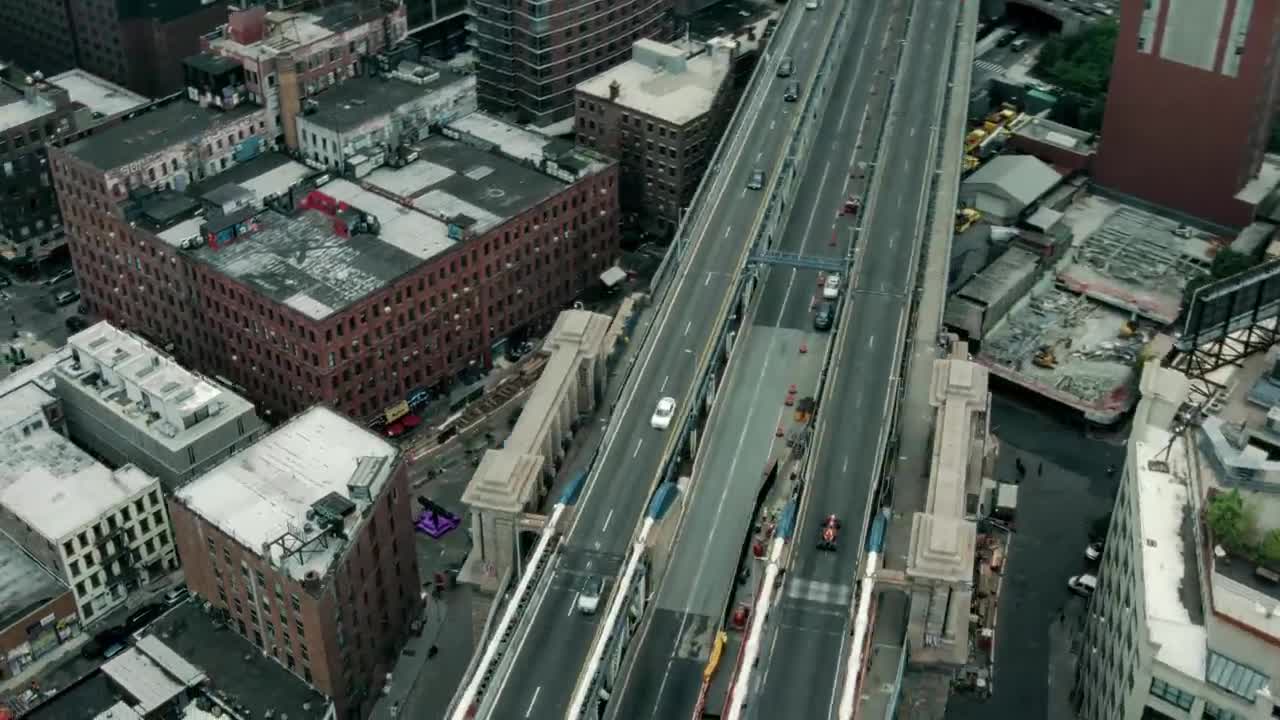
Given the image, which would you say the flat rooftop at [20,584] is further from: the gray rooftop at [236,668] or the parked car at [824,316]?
the parked car at [824,316]

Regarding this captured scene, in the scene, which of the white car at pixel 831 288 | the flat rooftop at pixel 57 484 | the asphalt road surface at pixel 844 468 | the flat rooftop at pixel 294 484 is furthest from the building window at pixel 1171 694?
the flat rooftop at pixel 57 484

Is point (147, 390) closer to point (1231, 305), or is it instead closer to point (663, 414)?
point (663, 414)

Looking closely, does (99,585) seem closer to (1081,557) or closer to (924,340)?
(924,340)

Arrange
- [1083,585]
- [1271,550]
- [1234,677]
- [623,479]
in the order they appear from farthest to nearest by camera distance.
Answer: [1083,585]
[623,479]
[1271,550]
[1234,677]

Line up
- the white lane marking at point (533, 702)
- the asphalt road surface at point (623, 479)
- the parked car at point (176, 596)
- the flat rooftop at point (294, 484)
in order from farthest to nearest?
the parked car at point (176, 596) < the flat rooftop at point (294, 484) < the asphalt road surface at point (623, 479) < the white lane marking at point (533, 702)

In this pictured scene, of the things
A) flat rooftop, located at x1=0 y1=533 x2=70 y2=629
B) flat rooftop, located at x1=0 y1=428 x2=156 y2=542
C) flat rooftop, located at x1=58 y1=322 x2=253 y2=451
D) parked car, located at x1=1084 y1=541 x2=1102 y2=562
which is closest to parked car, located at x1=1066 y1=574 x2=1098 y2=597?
parked car, located at x1=1084 y1=541 x2=1102 y2=562

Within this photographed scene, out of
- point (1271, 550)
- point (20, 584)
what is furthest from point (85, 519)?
point (1271, 550)
